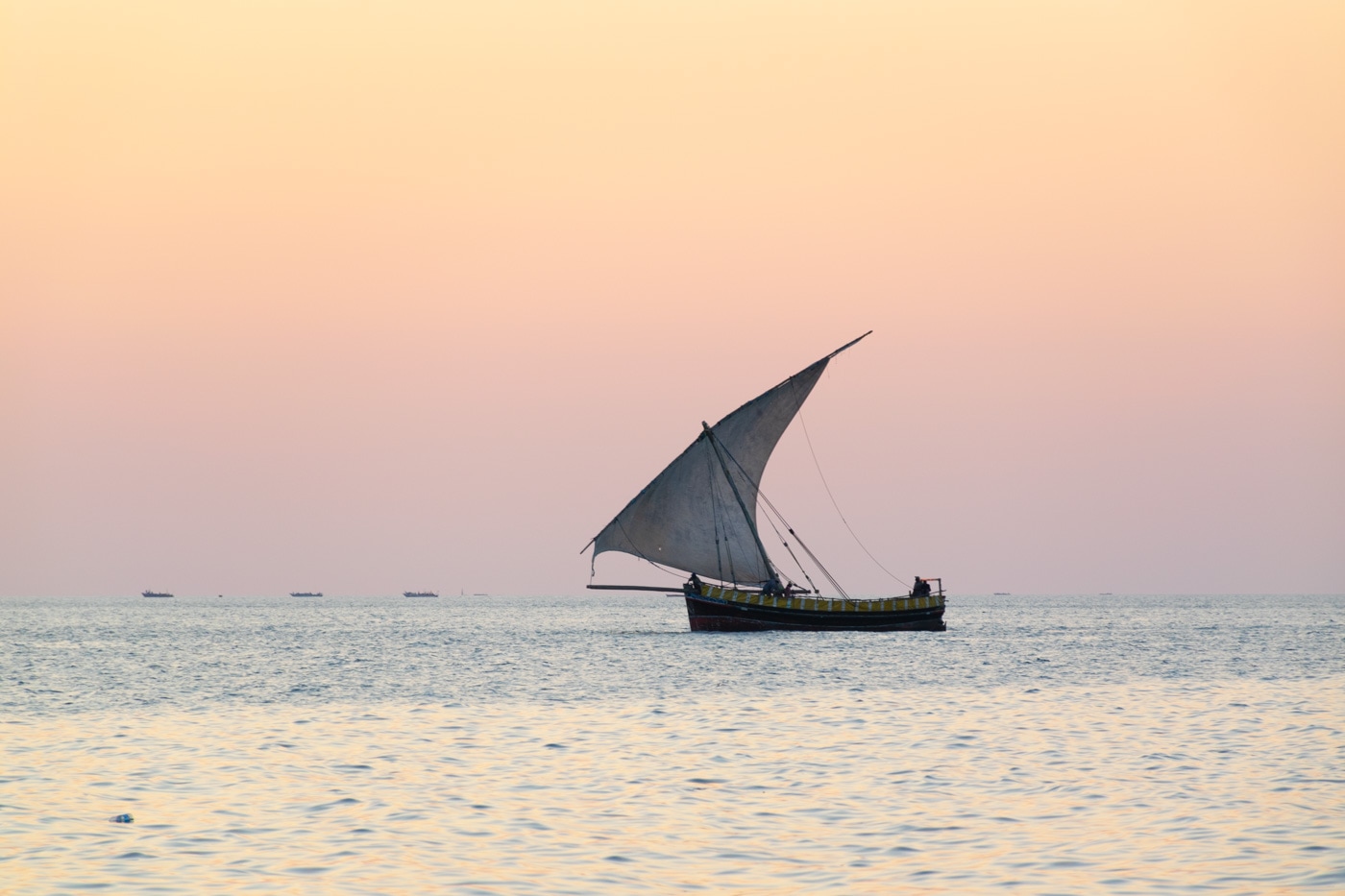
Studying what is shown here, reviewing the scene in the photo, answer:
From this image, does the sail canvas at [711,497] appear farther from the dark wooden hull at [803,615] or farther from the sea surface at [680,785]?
the sea surface at [680,785]

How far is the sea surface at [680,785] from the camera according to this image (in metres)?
16.5

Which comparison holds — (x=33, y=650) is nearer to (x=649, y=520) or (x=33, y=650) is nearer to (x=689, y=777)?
(x=649, y=520)

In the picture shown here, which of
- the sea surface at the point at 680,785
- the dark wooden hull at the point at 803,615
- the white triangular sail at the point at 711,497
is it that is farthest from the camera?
the dark wooden hull at the point at 803,615

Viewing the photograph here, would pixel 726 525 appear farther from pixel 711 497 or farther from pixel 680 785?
pixel 680 785

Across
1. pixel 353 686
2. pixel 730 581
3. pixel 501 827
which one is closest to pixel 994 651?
pixel 730 581

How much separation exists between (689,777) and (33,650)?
2501 inches

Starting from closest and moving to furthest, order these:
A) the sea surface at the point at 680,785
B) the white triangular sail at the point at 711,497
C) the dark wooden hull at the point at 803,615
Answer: the sea surface at the point at 680,785 → the white triangular sail at the point at 711,497 → the dark wooden hull at the point at 803,615

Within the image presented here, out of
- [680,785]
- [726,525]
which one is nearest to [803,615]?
[726,525]

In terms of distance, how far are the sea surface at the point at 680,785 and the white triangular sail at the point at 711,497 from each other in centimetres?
2342

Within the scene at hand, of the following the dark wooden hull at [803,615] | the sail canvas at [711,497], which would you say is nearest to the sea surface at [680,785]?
the sail canvas at [711,497]

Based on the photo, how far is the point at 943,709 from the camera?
3522 centimetres

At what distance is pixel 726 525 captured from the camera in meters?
73.2

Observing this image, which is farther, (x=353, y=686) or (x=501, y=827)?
(x=353, y=686)

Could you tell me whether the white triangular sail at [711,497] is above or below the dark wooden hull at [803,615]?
above
